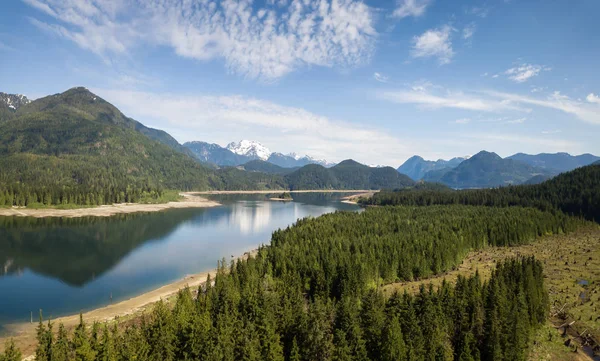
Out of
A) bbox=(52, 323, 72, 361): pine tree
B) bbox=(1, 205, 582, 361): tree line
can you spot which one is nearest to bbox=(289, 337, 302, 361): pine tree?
bbox=(1, 205, 582, 361): tree line

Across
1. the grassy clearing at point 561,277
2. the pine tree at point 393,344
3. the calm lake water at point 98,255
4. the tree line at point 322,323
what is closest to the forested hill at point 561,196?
the grassy clearing at point 561,277

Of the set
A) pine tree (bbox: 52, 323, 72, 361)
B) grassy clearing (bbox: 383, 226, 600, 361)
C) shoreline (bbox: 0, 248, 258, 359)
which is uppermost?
pine tree (bbox: 52, 323, 72, 361)

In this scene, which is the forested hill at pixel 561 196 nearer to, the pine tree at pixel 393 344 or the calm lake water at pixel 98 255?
the calm lake water at pixel 98 255

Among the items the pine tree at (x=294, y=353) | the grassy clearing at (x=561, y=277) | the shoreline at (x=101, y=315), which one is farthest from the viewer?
the grassy clearing at (x=561, y=277)

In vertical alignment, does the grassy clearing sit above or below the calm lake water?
below

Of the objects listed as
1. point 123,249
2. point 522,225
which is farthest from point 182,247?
point 522,225

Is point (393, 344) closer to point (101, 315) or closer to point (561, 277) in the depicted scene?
point (101, 315)

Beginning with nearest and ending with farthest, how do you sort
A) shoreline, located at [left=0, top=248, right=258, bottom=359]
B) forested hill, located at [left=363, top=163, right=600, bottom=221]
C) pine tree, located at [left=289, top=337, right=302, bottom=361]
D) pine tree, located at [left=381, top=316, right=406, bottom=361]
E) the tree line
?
pine tree, located at [left=381, top=316, right=406, bottom=361]
the tree line
pine tree, located at [left=289, top=337, right=302, bottom=361]
shoreline, located at [left=0, top=248, right=258, bottom=359]
forested hill, located at [left=363, top=163, right=600, bottom=221]

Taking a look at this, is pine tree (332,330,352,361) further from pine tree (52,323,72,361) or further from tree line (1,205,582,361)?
pine tree (52,323,72,361)
